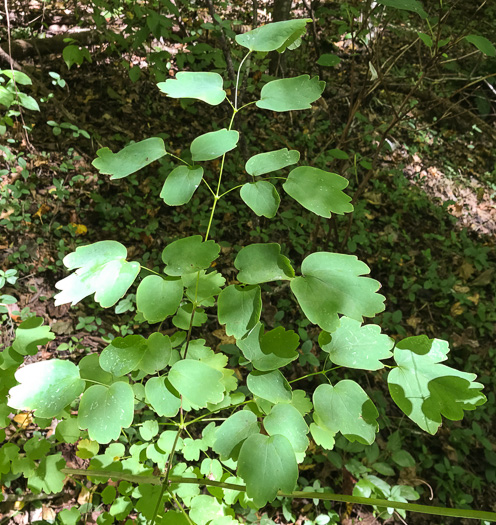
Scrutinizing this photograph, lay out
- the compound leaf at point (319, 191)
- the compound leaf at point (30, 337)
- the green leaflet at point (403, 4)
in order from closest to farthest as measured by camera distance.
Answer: the compound leaf at point (319, 191), the compound leaf at point (30, 337), the green leaflet at point (403, 4)

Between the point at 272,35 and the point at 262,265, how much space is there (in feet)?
1.96

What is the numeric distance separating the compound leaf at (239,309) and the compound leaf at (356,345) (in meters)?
0.18

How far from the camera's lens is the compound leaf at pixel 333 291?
0.79m

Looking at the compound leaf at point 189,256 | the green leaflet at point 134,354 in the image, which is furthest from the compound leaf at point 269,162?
the green leaflet at point 134,354

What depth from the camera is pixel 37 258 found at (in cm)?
258

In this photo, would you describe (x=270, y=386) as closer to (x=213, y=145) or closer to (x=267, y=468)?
(x=267, y=468)

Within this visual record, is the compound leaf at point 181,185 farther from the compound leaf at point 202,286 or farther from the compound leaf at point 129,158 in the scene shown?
the compound leaf at point 202,286

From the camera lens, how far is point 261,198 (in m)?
0.90

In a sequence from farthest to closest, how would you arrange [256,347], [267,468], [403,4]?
[403,4] → [256,347] → [267,468]

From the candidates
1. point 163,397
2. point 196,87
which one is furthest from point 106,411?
point 196,87

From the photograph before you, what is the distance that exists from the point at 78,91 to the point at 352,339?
3.54 metres

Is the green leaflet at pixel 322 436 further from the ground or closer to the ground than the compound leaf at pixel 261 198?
closer to the ground

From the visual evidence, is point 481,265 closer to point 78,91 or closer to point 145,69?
point 145,69

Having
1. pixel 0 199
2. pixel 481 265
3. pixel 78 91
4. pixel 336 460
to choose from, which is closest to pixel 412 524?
pixel 336 460
